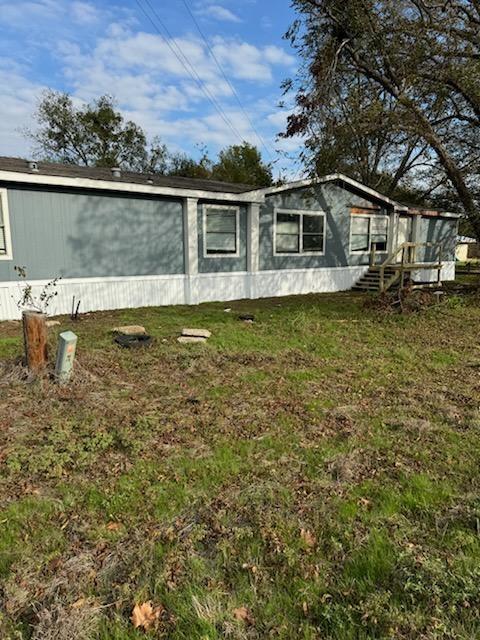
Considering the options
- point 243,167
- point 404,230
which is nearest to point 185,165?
point 243,167

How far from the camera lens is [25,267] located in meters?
8.47

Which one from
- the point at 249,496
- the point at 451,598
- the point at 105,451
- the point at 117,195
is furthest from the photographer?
the point at 117,195

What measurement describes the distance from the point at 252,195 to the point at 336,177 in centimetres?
316

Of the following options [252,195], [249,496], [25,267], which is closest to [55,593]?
[249,496]

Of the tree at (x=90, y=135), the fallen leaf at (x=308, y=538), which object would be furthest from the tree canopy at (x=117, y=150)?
the fallen leaf at (x=308, y=538)

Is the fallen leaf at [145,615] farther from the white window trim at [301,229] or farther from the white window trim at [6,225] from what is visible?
the white window trim at [301,229]

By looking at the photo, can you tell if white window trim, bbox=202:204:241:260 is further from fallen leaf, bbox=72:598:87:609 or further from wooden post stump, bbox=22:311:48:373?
fallen leaf, bbox=72:598:87:609

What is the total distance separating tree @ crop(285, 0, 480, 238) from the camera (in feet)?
30.7

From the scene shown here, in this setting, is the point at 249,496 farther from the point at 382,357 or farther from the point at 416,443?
the point at 382,357

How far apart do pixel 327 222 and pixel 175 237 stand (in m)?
5.70

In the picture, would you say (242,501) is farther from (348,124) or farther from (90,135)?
(90,135)

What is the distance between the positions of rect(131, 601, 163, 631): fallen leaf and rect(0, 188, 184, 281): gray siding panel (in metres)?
7.98

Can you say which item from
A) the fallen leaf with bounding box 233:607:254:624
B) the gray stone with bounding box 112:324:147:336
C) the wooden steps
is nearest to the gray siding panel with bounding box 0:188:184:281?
the gray stone with bounding box 112:324:147:336

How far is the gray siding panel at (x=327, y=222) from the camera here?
1222cm
